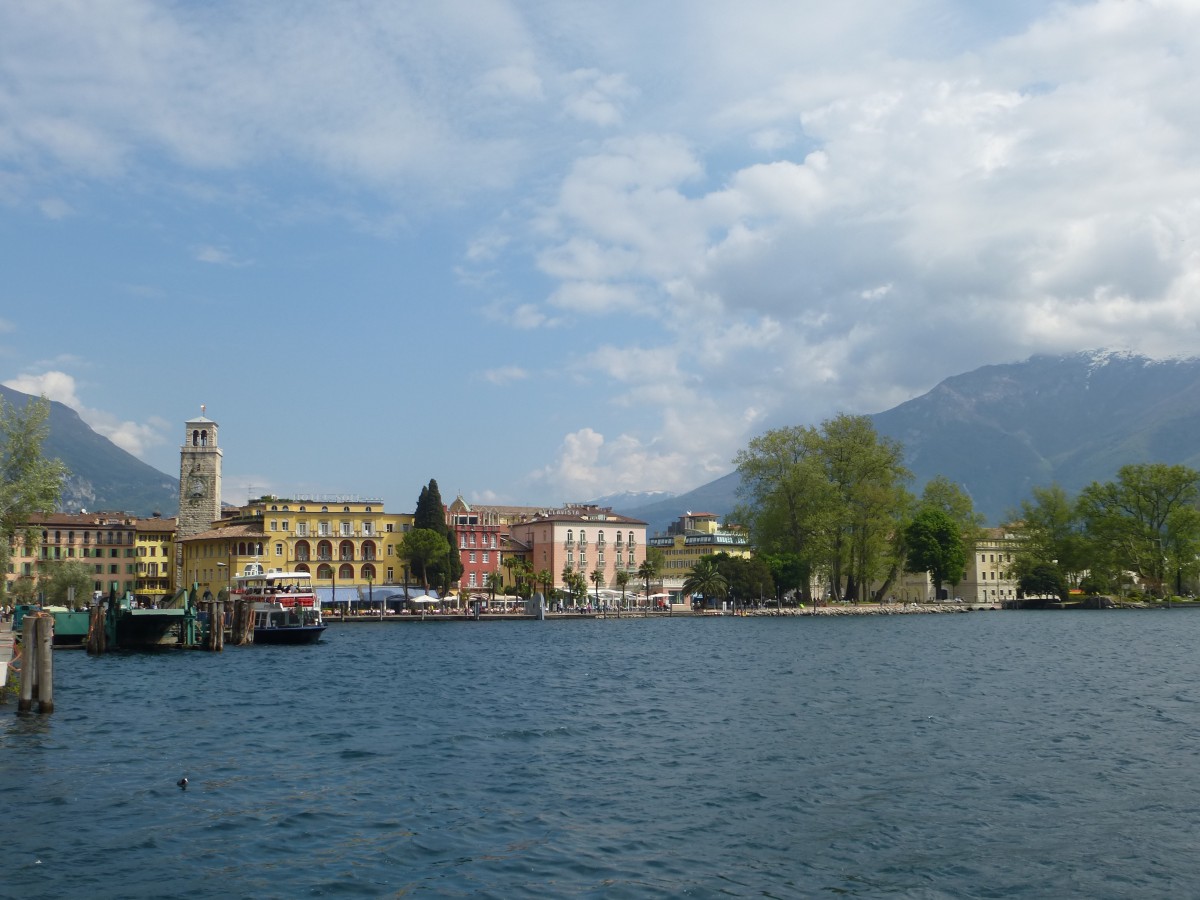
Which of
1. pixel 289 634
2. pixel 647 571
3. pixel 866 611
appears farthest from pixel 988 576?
pixel 289 634

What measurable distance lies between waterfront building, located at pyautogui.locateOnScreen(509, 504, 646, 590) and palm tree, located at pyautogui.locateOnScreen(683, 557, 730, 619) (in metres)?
11.2

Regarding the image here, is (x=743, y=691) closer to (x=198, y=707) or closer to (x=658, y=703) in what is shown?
(x=658, y=703)

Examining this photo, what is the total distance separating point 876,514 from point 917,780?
278 ft

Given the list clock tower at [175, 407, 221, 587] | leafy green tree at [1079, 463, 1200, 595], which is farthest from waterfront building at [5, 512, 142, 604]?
leafy green tree at [1079, 463, 1200, 595]

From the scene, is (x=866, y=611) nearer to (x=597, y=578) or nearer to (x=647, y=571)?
(x=647, y=571)

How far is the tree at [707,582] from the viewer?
11275 centimetres

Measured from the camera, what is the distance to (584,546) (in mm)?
126938

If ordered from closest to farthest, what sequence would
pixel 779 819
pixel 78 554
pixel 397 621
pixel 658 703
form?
pixel 779 819
pixel 658 703
pixel 397 621
pixel 78 554

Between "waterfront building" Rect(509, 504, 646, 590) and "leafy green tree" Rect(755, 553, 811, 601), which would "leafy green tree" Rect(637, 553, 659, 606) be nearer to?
"waterfront building" Rect(509, 504, 646, 590)

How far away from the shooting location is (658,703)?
32.7 meters

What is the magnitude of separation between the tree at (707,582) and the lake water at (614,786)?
2815 inches

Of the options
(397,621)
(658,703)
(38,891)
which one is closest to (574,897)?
(38,891)

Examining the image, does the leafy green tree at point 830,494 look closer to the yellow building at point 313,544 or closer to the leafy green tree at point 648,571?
the leafy green tree at point 648,571

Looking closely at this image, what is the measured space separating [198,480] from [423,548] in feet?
95.3
